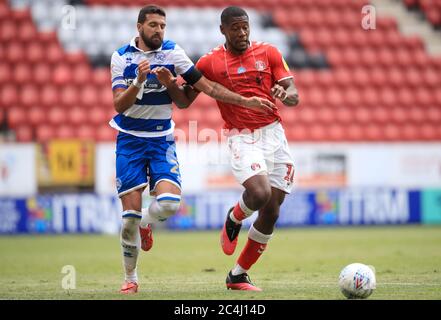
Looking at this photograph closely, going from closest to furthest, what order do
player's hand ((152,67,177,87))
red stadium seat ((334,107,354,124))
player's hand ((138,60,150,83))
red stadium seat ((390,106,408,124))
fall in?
player's hand ((138,60,150,83)), player's hand ((152,67,177,87)), red stadium seat ((334,107,354,124)), red stadium seat ((390,106,408,124))

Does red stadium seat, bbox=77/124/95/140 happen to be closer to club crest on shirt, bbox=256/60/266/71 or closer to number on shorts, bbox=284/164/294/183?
club crest on shirt, bbox=256/60/266/71

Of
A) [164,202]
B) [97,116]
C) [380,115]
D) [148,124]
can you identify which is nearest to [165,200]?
[164,202]

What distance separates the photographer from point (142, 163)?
25.5ft

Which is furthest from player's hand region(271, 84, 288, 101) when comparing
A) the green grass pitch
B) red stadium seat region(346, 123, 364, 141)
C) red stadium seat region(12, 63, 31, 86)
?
red stadium seat region(12, 63, 31, 86)

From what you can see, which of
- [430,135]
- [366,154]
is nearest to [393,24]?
[430,135]

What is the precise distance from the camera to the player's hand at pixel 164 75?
752 cm

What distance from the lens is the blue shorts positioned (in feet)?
25.1

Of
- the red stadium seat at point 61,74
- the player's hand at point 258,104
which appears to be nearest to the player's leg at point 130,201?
the player's hand at point 258,104

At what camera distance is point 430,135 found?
20.6m

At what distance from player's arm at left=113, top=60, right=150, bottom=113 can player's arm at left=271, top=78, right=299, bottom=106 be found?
3.90 ft

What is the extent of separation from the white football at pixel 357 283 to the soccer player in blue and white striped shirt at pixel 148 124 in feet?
5.60

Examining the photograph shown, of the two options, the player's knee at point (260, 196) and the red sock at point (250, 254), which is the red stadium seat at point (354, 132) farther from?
the player's knee at point (260, 196)

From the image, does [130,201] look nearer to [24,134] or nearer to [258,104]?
[258,104]

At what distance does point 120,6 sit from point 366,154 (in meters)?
8.28
